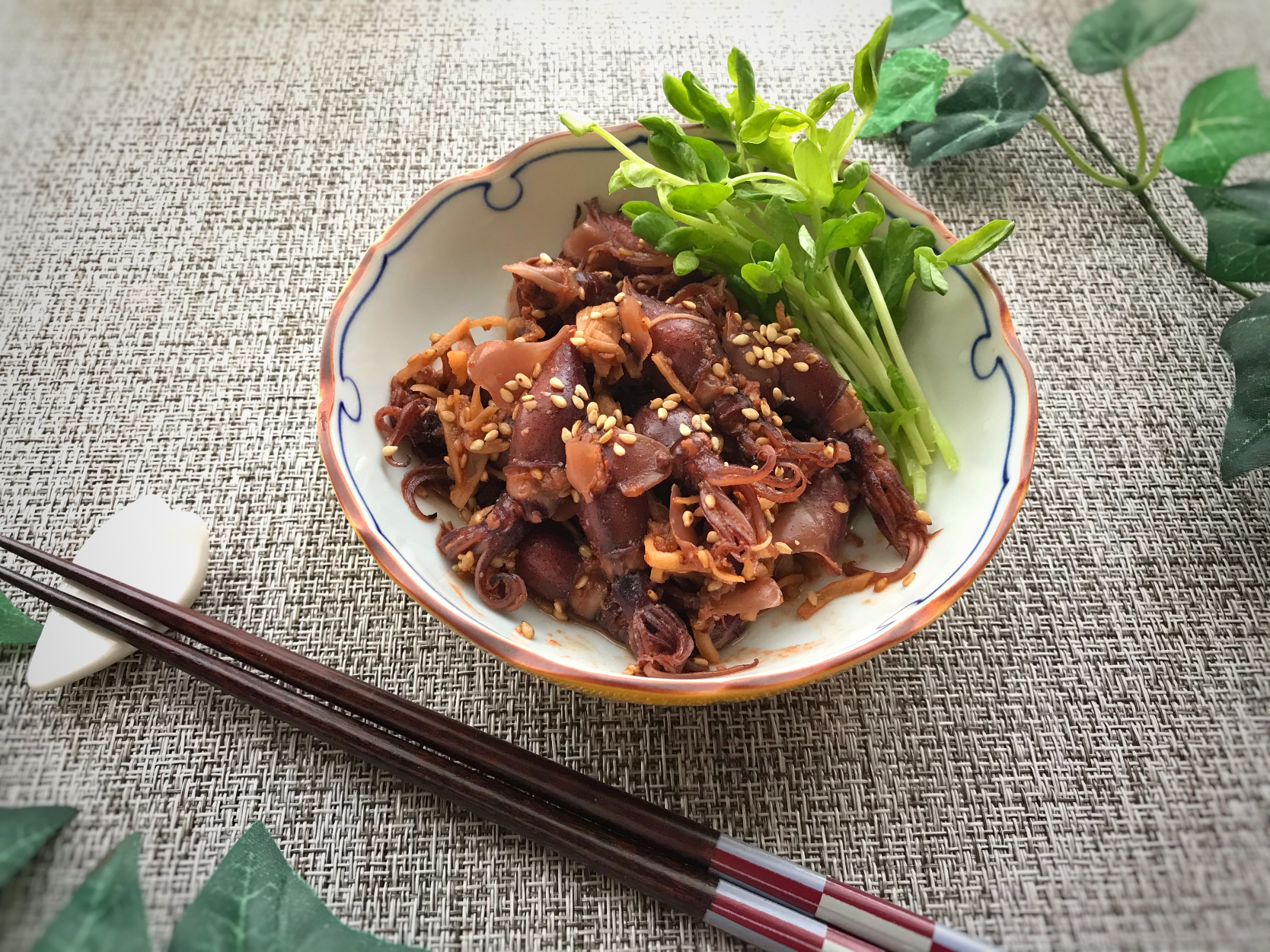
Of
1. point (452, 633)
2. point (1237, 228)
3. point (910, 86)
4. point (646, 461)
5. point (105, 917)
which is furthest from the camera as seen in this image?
point (910, 86)

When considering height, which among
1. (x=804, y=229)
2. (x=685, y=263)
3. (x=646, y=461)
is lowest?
(x=646, y=461)

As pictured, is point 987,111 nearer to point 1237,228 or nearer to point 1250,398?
point 1237,228

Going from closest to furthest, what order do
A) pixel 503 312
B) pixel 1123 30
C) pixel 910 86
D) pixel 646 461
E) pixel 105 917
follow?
pixel 105 917 → pixel 1123 30 → pixel 646 461 → pixel 503 312 → pixel 910 86

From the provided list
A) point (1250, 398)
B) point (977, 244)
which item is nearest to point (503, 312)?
point (977, 244)

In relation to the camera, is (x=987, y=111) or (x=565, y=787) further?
(x=987, y=111)

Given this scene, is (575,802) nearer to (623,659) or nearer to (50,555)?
(623,659)

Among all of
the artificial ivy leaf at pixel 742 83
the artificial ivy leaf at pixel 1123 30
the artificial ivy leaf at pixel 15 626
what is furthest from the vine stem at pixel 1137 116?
the artificial ivy leaf at pixel 15 626
